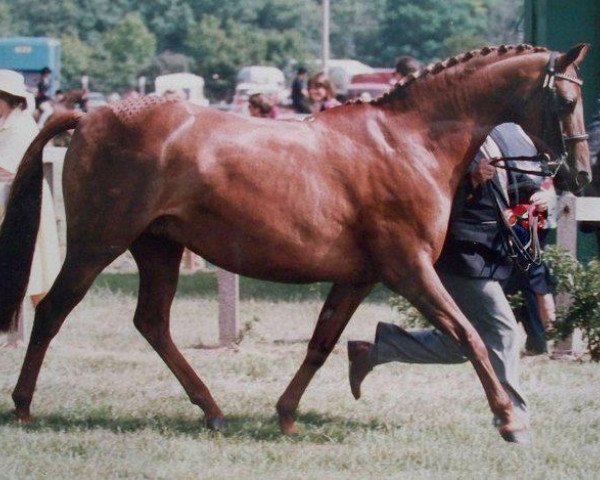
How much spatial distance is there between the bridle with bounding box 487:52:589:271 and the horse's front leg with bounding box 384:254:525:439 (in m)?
0.54

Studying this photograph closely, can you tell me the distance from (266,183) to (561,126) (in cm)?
144

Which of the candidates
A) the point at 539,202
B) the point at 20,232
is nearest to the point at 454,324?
the point at 539,202

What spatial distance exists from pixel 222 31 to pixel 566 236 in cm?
5910

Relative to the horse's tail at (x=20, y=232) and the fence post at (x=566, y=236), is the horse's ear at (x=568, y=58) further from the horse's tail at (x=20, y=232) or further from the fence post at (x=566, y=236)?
the fence post at (x=566, y=236)

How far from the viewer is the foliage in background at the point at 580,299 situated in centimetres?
920

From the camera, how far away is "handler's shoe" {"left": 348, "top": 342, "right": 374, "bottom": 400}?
7.43m

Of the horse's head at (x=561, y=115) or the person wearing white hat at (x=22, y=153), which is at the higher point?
the horse's head at (x=561, y=115)

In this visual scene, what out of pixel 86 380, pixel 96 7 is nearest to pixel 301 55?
pixel 96 7

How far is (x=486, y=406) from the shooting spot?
25.2 feet

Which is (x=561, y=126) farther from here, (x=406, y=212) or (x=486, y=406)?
(x=486, y=406)

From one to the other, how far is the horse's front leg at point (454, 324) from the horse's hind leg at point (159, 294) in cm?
136

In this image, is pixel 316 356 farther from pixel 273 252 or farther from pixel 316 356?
pixel 273 252

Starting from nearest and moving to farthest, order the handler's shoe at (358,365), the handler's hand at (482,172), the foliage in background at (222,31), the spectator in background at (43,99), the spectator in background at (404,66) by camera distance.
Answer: the handler's hand at (482,172)
the handler's shoe at (358,365)
the spectator in background at (404,66)
the spectator in background at (43,99)
the foliage in background at (222,31)

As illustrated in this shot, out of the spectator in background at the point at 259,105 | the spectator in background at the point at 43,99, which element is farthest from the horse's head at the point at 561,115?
the spectator in background at the point at 43,99
